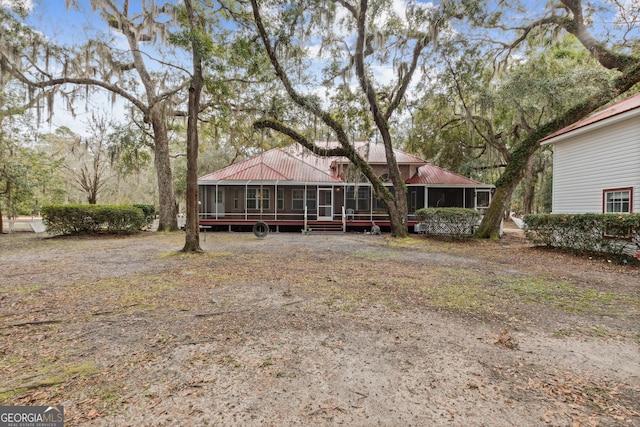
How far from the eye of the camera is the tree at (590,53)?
10320mm

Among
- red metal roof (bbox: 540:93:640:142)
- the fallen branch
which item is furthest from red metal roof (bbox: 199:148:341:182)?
the fallen branch

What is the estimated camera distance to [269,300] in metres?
4.52

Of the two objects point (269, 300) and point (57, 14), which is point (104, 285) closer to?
point (269, 300)

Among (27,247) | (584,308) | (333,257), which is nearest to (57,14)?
(27,247)

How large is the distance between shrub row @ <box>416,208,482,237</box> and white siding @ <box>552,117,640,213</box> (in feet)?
10.2

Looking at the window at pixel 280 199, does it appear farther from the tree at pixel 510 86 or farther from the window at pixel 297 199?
the tree at pixel 510 86

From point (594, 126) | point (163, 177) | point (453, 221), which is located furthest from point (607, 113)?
point (163, 177)

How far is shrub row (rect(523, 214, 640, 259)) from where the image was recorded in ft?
24.9

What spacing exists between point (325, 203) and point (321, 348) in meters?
16.0

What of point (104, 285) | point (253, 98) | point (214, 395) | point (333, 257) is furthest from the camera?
point (253, 98)

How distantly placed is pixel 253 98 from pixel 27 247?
9.43 m

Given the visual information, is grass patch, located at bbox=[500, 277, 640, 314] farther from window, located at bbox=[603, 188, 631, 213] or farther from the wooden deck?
the wooden deck

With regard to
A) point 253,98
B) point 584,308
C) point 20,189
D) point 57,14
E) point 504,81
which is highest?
point 57,14

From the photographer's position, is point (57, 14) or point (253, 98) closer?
point (57, 14)
